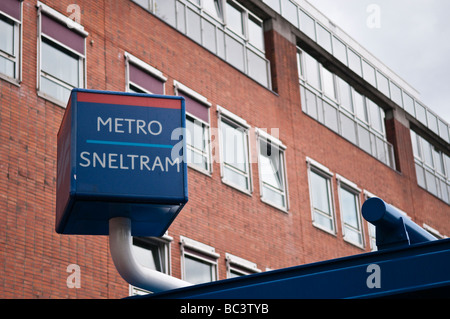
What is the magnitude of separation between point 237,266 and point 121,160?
11921mm

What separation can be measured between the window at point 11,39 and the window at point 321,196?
10.2 m

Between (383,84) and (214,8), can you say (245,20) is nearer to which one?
(214,8)

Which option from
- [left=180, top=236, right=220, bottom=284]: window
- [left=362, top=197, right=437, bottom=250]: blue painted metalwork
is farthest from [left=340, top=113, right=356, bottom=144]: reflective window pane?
[left=362, top=197, right=437, bottom=250]: blue painted metalwork

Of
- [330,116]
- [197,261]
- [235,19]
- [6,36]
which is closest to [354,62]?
[330,116]

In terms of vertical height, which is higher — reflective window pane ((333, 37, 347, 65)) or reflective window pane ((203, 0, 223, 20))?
reflective window pane ((333, 37, 347, 65))

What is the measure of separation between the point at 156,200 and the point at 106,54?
10123 millimetres

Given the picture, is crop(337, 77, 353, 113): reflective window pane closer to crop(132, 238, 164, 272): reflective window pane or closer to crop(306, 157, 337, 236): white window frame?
crop(306, 157, 337, 236): white window frame

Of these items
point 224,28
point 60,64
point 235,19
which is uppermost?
point 235,19

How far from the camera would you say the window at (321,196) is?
2458cm

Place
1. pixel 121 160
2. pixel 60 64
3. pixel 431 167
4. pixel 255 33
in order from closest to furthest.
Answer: pixel 121 160, pixel 60 64, pixel 255 33, pixel 431 167

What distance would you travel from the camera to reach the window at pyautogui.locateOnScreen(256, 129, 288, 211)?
22719 millimetres

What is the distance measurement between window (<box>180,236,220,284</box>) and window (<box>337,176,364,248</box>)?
6.64 meters

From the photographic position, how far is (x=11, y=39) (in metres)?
16.8

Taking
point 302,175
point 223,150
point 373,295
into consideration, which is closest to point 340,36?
point 302,175
